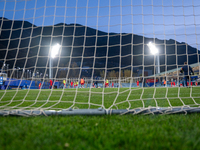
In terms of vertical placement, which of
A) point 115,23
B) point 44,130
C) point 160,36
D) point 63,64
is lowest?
point 44,130

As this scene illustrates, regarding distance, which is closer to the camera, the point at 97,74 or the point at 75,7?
the point at 75,7

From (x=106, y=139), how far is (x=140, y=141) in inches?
9.1

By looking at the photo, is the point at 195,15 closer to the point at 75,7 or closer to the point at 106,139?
the point at 75,7

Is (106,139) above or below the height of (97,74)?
below

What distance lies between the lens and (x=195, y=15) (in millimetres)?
3338

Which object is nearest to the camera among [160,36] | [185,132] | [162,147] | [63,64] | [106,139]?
[162,147]

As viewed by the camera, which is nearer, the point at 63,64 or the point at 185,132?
the point at 185,132

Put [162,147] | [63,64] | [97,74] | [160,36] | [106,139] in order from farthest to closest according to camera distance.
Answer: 1. [63,64]
2. [97,74]
3. [160,36]
4. [106,139]
5. [162,147]

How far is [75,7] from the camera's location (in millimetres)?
3818

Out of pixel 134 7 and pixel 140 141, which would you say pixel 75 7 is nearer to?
pixel 134 7

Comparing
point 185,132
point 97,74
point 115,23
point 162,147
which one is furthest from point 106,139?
point 97,74

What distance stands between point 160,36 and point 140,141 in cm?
341

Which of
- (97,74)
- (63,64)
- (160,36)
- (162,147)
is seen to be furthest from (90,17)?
(63,64)

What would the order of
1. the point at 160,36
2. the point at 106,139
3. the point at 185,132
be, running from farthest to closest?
the point at 160,36, the point at 185,132, the point at 106,139
